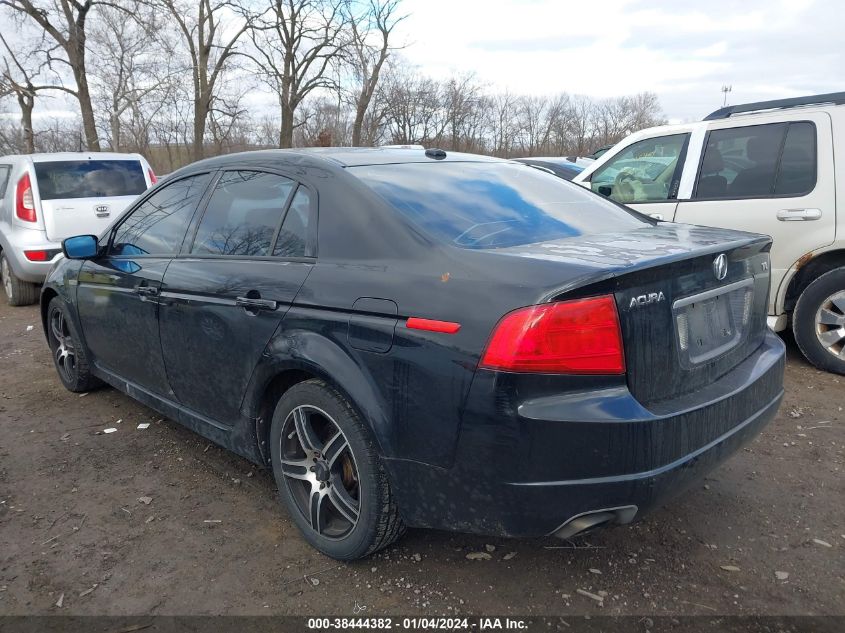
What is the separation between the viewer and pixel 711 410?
7.21ft

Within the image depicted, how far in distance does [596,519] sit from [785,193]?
3.76m

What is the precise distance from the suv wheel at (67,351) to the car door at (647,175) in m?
4.11

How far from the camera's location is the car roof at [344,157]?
9.38 ft

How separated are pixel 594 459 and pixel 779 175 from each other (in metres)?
3.84

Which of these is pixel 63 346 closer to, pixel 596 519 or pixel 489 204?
pixel 489 204

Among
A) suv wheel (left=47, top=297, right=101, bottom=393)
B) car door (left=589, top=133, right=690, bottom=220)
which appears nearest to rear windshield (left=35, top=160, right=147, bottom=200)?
suv wheel (left=47, top=297, right=101, bottom=393)

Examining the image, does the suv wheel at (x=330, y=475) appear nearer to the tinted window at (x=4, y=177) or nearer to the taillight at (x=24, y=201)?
the taillight at (x=24, y=201)

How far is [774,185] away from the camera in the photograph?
4.79 m

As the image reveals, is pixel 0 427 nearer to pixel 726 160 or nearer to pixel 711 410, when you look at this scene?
pixel 711 410

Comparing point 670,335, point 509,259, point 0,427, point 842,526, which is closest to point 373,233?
point 509,259

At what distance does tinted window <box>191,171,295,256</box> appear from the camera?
2873mm

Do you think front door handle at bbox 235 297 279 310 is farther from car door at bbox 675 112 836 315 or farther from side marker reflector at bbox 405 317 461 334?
car door at bbox 675 112 836 315

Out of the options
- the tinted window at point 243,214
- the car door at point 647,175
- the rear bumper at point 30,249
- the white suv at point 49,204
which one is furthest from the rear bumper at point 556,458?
the rear bumper at point 30,249

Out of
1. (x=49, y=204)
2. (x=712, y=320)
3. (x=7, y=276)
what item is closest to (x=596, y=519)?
(x=712, y=320)
